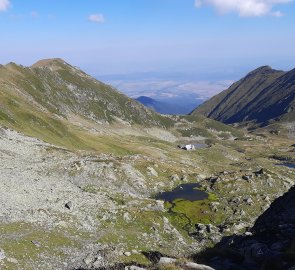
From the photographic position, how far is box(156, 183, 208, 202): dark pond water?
87812 mm

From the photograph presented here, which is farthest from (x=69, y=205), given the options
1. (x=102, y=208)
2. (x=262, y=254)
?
(x=262, y=254)

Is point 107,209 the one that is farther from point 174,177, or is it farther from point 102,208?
point 174,177

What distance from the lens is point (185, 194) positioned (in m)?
91.4

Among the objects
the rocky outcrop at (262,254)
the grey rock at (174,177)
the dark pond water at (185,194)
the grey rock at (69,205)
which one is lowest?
the dark pond water at (185,194)

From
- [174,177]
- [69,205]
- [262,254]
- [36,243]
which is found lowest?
[174,177]

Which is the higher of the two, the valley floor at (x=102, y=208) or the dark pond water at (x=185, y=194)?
the valley floor at (x=102, y=208)

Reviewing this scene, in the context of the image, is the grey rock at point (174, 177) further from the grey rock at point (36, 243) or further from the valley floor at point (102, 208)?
the grey rock at point (36, 243)

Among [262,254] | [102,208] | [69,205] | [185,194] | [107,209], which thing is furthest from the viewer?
[185,194]

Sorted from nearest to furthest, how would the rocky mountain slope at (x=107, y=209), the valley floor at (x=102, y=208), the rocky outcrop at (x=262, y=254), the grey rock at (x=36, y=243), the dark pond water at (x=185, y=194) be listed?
1. the rocky outcrop at (x=262, y=254)
2. the rocky mountain slope at (x=107, y=209)
3. the grey rock at (x=36, y=243)
4. the valley floor at (x=102, y=208)
5. the dark pond water at (x=185, y=194)

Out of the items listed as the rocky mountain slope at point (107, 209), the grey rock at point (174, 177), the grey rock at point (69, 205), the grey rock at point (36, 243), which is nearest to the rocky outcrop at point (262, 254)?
the rocky mountain slope at point (107, 209)

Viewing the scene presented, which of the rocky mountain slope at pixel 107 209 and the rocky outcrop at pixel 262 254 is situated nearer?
the rocky outcrop at pixel 262 254

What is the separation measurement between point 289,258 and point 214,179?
2873 inches

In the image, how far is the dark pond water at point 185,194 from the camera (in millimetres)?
87812

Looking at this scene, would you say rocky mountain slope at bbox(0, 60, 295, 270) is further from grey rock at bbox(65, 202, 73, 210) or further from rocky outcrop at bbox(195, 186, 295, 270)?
rocky outcrop at bbox(195, 186, 295, 270)
